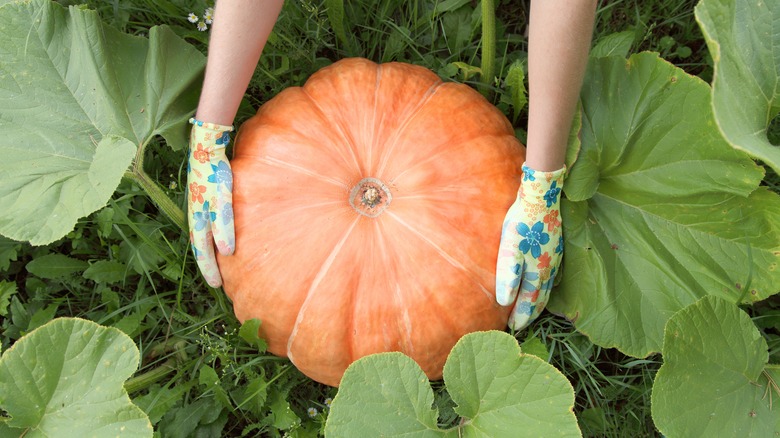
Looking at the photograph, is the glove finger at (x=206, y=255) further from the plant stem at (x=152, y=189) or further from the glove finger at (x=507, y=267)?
the glove finger at (x=507, y=267)

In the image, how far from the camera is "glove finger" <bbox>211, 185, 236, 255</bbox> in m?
1.80

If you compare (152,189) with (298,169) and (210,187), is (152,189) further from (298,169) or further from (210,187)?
(298,169)

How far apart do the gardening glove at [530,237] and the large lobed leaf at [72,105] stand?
977 mm

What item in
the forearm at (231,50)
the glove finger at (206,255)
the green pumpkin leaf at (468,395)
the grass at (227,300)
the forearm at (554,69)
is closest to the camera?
the forearm at (554,69)

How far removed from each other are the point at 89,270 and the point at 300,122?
91 cm

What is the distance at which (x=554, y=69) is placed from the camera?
1517 millimetres

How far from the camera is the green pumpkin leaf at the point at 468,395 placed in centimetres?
151

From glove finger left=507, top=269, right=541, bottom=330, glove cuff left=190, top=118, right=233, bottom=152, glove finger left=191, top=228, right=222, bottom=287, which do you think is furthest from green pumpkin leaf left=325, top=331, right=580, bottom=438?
glove cuff left=190, top=118, right=233, bottom=152

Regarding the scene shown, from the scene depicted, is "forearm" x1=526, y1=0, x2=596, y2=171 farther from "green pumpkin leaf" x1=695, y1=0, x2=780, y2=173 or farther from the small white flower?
the small white flower

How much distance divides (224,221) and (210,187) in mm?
106

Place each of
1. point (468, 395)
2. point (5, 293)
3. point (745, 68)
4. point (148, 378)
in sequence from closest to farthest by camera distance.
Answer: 1. point (745, 68)
2. point (468, 395)
3. point (148, 378)
4. point (5, 293)

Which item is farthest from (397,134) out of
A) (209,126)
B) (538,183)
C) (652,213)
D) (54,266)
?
(54,266)

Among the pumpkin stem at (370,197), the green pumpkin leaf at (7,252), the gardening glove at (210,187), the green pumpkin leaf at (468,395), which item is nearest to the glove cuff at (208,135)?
the gardening glove at (210,187)

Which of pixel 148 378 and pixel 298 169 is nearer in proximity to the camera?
pixel 298 169
